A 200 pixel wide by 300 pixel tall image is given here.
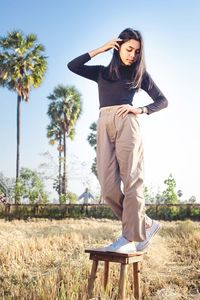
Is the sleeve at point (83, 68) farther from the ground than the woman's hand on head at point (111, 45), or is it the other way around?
the woman's hand on head at point (111, 45)

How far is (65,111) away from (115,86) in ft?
93.0

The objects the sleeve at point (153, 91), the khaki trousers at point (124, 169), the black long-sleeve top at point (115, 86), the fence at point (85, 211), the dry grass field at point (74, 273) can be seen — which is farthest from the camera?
the fence at point (85, 211)

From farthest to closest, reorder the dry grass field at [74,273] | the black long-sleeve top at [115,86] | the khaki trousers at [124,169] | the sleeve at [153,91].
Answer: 1. the dry grass field at [74,273]
2. the sleeve at [153,91]
3. the black long-sleeve top at [115,86]
4. the khaki trousers at [124,169]

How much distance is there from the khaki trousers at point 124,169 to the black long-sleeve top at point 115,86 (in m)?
0.09

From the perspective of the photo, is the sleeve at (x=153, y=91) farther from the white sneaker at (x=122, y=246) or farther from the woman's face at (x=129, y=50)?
the white sneaker at (x=122, y=246)

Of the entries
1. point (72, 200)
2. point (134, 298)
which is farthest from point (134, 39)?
point (72, 200)

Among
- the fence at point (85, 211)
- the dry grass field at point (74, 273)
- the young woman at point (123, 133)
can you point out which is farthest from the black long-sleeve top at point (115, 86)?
the fence at point (85, 211)

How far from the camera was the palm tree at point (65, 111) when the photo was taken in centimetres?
3161

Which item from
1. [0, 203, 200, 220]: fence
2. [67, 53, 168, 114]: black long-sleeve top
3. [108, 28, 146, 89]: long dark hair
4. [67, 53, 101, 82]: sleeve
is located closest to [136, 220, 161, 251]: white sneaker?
[67, 53, 168, 114]: black long-sleeve top

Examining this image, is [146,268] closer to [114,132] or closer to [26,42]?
[114,132]

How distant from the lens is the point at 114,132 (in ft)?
10.7

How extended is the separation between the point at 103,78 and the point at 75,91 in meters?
29.1

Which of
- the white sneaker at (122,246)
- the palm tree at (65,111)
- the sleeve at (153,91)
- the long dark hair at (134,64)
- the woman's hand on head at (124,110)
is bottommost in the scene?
the white sneaker at (122,246)

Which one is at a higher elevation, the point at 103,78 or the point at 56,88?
the point at 56,88
